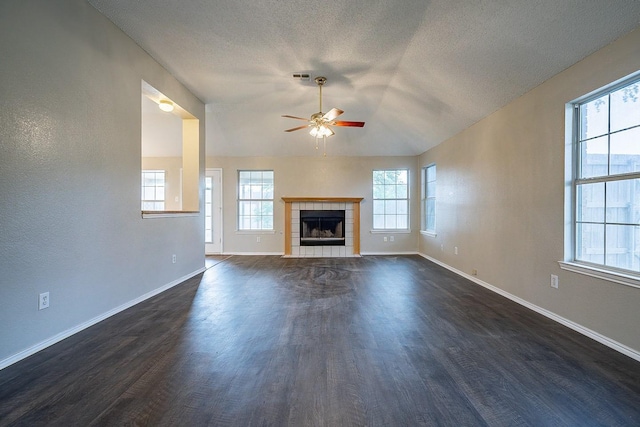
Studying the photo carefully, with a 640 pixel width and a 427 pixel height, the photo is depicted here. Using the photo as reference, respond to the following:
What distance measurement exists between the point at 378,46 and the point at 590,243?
2895 millimetres

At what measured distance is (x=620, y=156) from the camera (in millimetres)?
2273

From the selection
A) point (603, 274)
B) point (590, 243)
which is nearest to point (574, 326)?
point (603, 274)

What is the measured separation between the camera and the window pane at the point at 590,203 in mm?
2422

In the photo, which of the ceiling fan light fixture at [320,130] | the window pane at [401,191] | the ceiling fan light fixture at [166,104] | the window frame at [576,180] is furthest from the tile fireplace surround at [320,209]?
the window frame at [576,180]

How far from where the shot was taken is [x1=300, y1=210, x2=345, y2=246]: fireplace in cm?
662

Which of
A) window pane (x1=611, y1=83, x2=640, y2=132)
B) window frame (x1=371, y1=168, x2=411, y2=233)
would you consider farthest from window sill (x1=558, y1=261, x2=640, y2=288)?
window frame (x1=371, y1=168, x2=411, y2=233)

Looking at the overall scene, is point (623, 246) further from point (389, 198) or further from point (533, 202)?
point (389, 198)

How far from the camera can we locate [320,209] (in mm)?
6598

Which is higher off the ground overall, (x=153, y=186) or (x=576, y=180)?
(x=153, y=186)

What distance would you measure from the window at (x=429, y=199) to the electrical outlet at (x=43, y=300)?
581 centimetres

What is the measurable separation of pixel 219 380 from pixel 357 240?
16.6ft

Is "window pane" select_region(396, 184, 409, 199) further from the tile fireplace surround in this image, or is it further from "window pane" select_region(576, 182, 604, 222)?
"window pane" select_region(576, 182, 604, 222)

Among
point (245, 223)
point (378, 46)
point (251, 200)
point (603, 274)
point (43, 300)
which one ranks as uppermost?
point (378, 46)

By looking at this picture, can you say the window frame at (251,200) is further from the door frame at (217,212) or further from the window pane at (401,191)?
the window pane at (401,191)
